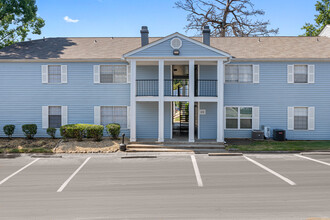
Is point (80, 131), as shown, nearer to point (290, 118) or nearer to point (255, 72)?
point (255, 72)

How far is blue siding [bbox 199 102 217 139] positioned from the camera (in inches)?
595

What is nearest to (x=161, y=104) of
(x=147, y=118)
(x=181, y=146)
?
(x=147, y=118)

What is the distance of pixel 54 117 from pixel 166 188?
11.1m

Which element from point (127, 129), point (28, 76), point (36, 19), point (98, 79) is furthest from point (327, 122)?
point (36, 19)

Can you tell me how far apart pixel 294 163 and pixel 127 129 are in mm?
9689

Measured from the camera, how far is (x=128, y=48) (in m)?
16.6

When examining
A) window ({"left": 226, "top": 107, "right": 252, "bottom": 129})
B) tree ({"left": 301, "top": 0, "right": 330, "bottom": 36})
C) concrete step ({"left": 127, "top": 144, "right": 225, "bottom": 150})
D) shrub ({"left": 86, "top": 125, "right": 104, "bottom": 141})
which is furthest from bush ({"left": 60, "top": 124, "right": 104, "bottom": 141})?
tree ({"left": 301, "top": 0, "right": 330, "bottom": 36})

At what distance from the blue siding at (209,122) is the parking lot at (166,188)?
4081mm

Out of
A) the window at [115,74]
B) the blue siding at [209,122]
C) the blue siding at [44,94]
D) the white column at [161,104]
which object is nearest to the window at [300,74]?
the blue siding at [209,122]

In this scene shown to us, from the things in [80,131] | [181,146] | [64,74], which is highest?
[64,74]

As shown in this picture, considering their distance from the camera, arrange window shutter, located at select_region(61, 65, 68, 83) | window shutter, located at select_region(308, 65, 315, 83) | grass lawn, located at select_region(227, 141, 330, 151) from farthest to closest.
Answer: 1. window shutter, located at select_region(61, 65, 68, 83)
2. window shutter, located at select_region(308, 65, 315, 83)
3. grass lawn, located at select_region(227, 141, 330, 151)

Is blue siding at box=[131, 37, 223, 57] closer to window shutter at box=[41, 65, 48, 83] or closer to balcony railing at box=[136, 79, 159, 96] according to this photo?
balcony railing at box=[136, 79, 159, 96]

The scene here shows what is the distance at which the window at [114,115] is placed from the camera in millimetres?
15250

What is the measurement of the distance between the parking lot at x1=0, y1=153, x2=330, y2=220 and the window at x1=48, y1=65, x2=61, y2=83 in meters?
5.96
